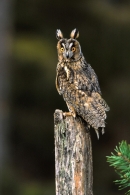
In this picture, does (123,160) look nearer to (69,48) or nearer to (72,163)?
(72,163)

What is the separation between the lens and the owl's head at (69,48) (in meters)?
4.16

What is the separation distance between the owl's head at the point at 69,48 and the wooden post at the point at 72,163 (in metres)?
0.89

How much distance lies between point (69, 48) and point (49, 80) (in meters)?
5.77

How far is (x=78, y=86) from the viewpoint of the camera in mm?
4172

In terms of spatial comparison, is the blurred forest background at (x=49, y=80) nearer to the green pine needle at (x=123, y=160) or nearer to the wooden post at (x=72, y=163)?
the wooden post at (x=72, y=163)

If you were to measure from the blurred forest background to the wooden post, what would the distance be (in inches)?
248

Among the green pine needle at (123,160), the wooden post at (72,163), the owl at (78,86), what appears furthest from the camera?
the owl at (78,86)

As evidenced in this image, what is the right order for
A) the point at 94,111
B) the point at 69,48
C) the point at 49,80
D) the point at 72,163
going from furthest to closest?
the point at 49,80 < the point at 69,48 < the point at 94,111 < the point at 72,163

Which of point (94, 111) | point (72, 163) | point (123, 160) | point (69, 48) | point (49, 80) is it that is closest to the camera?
point (123, 160)

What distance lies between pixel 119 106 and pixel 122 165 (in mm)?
7553

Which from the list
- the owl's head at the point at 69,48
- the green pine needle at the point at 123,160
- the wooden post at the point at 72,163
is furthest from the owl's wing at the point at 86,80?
the green pine needle at the point at 123,160

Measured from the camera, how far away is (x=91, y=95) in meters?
4.11

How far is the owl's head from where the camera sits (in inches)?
164

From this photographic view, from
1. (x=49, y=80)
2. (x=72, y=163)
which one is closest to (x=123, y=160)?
(x=72, y=163)
